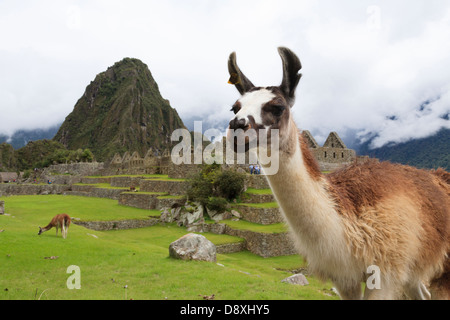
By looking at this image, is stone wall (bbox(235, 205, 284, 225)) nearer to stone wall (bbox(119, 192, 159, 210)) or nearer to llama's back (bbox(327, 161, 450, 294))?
stone wall (bbox(119, 192, 159, 210))

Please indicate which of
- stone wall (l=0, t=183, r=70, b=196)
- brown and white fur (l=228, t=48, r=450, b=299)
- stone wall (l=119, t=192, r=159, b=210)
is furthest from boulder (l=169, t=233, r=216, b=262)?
stone wall (l=0, t=183, r=70, b=196)

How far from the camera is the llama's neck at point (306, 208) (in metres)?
1.77

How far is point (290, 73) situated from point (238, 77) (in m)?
0.40

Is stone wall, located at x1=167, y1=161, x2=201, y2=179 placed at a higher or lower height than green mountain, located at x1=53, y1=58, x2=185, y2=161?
lower

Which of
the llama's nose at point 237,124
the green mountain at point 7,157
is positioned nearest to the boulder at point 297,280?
the llama's nose at point 237,124

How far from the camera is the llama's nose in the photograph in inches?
63.7

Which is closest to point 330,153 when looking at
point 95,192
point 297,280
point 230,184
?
point 230,184

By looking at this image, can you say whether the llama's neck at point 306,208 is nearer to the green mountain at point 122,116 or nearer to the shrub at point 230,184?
the shrub at point 230,184

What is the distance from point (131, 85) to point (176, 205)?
162 m

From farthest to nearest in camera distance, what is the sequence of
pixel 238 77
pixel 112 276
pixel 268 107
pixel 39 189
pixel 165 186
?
pixel 39 189 < pixel 165 186 < pixel 112 276 < pixel 238 77 < pixel 268 107

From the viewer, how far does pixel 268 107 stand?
5.76 feet

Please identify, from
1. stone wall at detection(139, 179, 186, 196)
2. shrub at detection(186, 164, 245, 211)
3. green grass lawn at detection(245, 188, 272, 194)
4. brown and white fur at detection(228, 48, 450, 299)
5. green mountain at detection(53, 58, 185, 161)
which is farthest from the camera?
green mountain at detection(53, 58, 185, 161)

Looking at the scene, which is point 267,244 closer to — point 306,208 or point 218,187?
point 218,187

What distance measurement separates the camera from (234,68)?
6.70 ft
